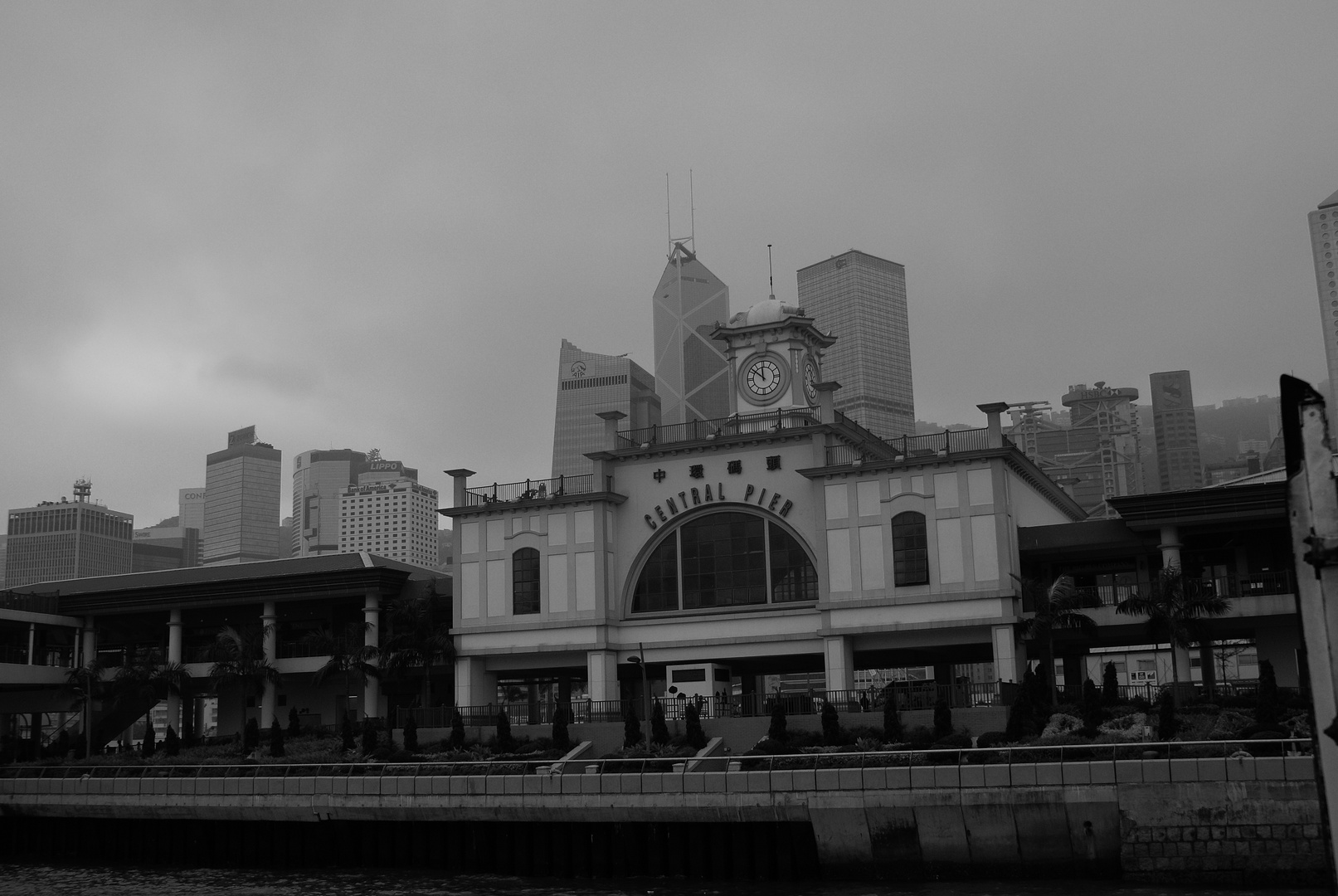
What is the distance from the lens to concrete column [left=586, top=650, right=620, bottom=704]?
192 ft

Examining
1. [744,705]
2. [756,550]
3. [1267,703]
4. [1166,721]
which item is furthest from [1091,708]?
[756,550]

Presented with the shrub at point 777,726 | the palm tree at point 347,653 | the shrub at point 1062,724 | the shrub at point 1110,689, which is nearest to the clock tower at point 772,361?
the shrub at point 777,726

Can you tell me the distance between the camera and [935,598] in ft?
175

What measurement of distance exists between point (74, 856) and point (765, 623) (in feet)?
97.0

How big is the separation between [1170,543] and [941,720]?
14.2m

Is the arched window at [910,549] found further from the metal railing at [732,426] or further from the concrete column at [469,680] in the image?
the concrete column at [469,680]

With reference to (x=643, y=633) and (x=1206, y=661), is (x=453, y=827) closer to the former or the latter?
(x=643, y=633)

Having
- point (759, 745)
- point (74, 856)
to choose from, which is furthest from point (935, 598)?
point (74, 856)

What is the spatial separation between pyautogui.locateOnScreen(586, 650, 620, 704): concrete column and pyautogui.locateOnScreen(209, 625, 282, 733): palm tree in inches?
735

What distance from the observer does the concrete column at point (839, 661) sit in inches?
2146

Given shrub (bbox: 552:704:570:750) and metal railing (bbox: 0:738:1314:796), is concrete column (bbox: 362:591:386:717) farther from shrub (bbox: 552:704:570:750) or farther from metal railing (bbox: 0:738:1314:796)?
shrub (bbox: 552:704:570:750)

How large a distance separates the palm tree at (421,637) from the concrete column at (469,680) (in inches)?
36.9

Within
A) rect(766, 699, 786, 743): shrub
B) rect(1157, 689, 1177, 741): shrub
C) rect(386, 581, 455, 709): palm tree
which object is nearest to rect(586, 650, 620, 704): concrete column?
rect(386, 581, 455, 709): palm tree

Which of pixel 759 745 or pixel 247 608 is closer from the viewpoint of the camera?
pixel 759 745
